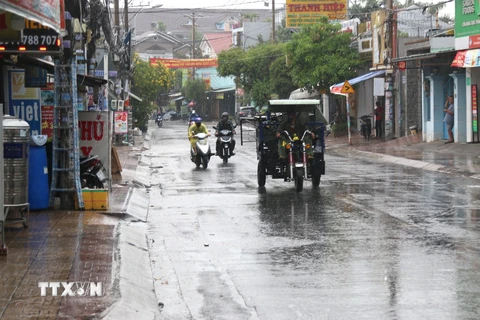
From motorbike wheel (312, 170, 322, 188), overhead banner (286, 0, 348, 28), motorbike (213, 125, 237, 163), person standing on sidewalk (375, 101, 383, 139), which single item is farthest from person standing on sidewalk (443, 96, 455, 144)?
motorbike wheel (312, 170, 322, 188)

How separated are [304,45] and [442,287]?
3902 cm

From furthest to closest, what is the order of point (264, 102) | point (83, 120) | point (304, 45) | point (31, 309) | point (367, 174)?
point (264, 102), point (304, 45), point (367, 174), point (83, 120), point (31, 309)

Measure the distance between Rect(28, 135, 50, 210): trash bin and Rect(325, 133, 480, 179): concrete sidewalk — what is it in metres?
11.8

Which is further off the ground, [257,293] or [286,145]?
[286,145]

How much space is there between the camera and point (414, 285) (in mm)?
Answer: 8711

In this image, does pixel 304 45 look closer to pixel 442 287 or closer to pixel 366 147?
pixel 366 147

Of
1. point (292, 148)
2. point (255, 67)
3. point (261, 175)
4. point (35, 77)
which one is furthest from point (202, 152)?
point (255, 67)

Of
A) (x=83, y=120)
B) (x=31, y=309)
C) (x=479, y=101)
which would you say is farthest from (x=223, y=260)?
(x=479, y=101)

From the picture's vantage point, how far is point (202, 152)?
2634cm

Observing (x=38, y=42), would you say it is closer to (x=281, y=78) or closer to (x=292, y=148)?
(x=292, y=148)

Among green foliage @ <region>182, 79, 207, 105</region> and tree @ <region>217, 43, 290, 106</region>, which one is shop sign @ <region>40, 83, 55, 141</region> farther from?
green foliage @ <region>182, 79, 207, 105</region>

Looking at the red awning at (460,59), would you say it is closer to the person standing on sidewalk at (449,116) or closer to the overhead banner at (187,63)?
the person standing on sidewalk at (449,116)

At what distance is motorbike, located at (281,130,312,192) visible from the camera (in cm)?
1819

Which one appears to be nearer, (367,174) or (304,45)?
(367,174)
